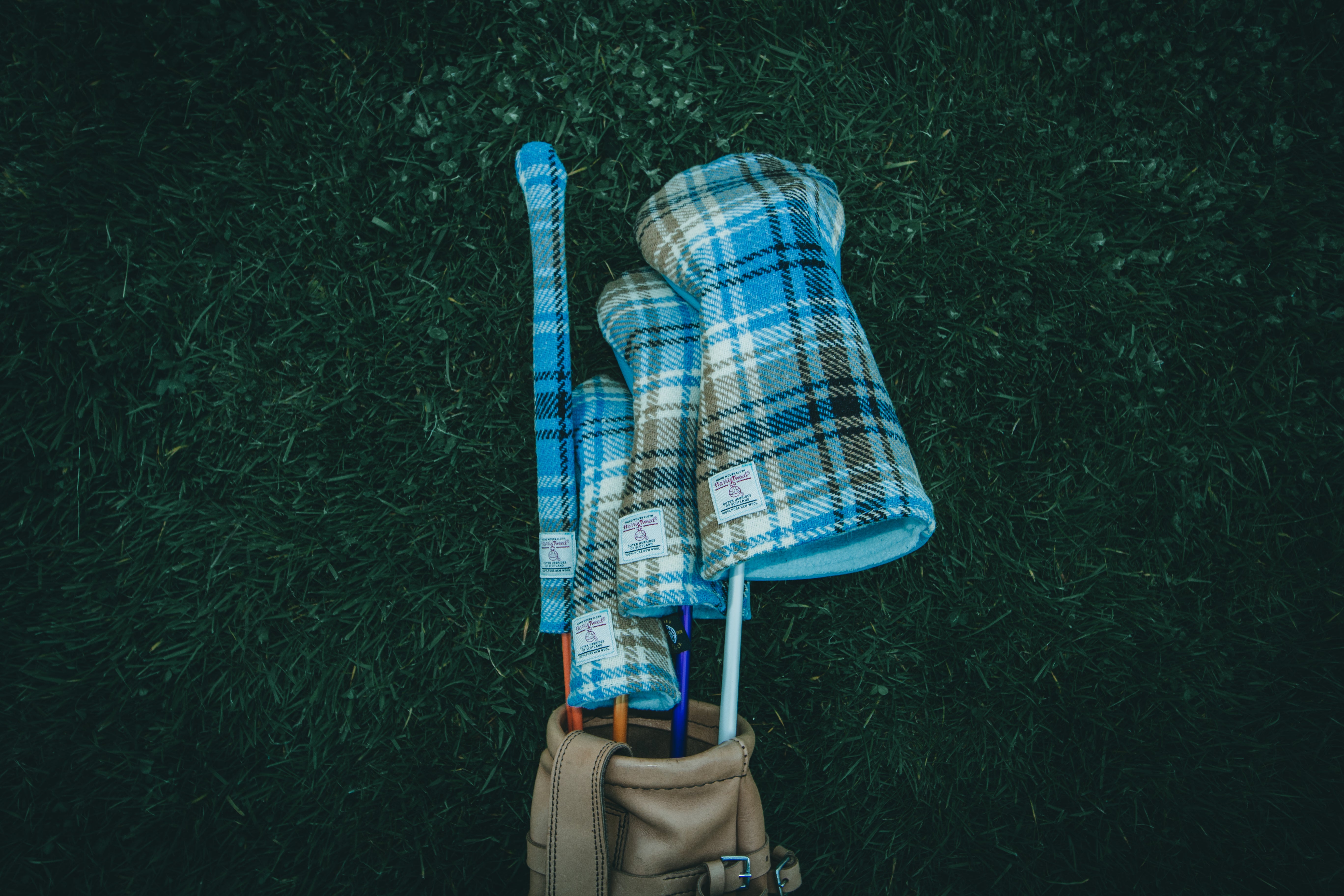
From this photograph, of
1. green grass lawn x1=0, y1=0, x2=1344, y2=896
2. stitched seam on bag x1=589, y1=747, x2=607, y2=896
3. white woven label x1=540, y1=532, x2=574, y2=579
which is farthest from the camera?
green grass lawn x1=0, y1=0, x2=1344, y2=896

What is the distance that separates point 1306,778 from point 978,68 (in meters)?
2.29

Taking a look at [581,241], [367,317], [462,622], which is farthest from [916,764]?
[367,317]

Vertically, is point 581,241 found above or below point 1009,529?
above

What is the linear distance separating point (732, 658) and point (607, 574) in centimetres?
34

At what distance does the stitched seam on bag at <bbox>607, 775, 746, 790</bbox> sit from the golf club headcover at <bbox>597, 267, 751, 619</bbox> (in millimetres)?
327

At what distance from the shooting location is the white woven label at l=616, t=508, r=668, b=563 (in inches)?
54.6

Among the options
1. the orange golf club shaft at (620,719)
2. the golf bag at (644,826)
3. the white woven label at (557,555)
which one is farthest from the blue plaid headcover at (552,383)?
the golf bag at (644,826)

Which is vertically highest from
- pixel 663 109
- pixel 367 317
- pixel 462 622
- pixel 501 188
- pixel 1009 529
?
pixel 663 109

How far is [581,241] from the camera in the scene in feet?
6.17

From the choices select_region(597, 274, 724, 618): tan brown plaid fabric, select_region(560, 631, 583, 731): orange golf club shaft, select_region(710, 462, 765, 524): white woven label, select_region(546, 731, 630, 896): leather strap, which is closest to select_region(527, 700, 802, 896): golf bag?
select_region(546, 731, 630, 896): leather strap

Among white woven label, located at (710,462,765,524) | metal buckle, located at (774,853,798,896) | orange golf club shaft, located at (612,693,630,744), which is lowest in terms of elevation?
metal buckle, located at (774,853,798,896)

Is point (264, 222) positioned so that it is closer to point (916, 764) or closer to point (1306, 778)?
point (916, 764)

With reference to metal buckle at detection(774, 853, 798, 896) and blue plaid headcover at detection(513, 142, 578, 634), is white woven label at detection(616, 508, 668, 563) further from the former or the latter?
metal buckle at detection(774, 853, 798, 896)

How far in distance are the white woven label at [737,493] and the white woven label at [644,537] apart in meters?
0.14
